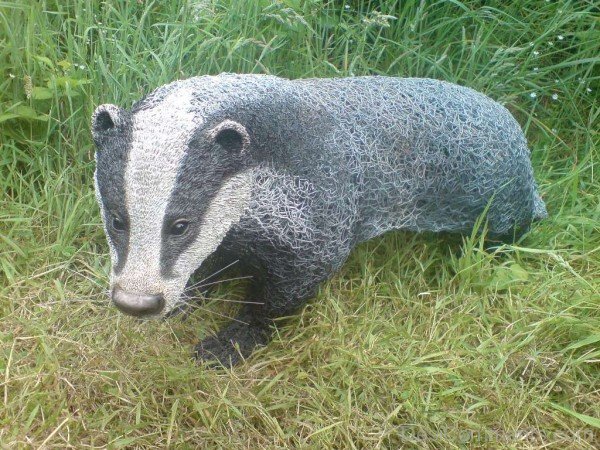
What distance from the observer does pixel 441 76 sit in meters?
3.18

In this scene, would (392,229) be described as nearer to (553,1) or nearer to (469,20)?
(469,20)

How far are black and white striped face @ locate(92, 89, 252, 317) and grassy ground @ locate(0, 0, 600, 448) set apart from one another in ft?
1.21

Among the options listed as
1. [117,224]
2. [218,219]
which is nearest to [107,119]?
[117,224]

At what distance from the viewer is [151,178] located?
188cm

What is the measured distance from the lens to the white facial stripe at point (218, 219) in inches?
77.7

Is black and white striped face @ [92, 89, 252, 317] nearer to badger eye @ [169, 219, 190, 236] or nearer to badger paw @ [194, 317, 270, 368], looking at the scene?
badger eye @ [169, 219, 190, 236]

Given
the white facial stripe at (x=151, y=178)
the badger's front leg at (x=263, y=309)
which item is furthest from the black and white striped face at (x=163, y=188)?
the badger's front leg at (x=263, y=309)

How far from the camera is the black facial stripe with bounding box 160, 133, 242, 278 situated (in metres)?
1.90

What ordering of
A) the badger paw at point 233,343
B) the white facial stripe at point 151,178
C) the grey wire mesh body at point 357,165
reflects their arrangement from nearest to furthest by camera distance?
the white facial stripe at point 151,178 < the grey wire mesh body at point 357,165 < the badger paw at point 233,343

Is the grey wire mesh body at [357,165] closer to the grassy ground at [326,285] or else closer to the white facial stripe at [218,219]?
the white facial stripe at [218,219]

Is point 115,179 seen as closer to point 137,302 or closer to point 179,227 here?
point 179,227

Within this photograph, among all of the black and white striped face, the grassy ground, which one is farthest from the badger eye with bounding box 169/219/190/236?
the grassy ground

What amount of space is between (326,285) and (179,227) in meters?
0.73

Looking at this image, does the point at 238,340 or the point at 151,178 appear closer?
the point at 151,178
